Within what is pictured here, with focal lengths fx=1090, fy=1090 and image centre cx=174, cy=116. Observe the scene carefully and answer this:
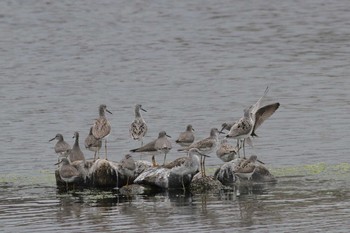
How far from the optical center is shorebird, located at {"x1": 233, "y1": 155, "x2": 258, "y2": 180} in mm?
17438

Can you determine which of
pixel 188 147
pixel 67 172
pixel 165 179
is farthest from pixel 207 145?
pixel 67 172

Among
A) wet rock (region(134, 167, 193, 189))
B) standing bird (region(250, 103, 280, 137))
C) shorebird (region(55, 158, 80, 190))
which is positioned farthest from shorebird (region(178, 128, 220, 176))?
shorebird (region(55, 158, 80, 190))

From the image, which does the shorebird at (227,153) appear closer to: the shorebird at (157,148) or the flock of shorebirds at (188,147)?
the flock of shorebirds at (188,147)

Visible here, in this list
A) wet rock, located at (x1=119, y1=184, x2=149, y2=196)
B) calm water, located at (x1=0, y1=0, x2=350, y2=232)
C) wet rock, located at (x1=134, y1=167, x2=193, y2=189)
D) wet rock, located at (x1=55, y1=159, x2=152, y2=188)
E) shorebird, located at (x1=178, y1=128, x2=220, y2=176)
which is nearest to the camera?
calm water, located at (x1=0, y1=0, x2=350, y2=232)

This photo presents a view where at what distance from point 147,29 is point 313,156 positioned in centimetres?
2296

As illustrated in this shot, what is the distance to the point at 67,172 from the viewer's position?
17609mm

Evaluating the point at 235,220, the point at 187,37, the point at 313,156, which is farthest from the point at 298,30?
the point at 235,220

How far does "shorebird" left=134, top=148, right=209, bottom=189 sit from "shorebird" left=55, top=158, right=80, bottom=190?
1.00 metres

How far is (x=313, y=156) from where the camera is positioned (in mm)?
20469

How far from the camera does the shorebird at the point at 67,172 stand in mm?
17609

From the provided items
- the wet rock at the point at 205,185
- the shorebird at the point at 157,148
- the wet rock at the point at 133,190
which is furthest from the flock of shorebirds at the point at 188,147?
the wet rock at the point at 133,190

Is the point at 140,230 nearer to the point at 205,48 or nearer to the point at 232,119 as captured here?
the point at 232,119

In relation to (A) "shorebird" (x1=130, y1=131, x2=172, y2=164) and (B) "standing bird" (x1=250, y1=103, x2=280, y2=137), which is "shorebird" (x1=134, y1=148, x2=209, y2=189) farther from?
(B) "standing bird" (x1=250, y1=103, x2=280, y2=137)

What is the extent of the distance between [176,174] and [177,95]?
1119 cm
